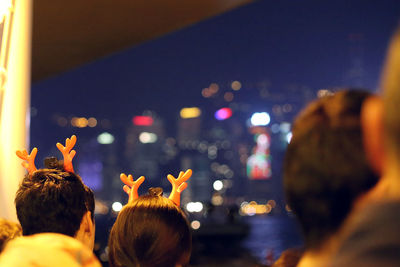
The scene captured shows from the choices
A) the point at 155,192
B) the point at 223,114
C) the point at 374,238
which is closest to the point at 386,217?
the point at 374,238

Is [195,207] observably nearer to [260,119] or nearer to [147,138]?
[260,119]

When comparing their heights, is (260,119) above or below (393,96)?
above

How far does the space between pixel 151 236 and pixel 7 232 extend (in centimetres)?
55

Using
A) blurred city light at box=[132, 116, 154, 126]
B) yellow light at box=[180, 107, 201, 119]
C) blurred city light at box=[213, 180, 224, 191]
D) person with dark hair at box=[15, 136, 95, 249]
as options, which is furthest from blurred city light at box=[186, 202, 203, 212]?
person with dark hair at box=[15, 136, 95, 249]

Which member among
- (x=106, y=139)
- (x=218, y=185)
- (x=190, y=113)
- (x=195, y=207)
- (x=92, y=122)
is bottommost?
(x=195, y=207)

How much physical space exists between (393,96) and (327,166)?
203 mm

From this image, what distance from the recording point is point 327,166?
817 mm

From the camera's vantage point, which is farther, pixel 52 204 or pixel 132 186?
pixel 132 186

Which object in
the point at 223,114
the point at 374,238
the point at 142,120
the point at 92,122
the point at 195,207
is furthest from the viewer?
the point at 92,122

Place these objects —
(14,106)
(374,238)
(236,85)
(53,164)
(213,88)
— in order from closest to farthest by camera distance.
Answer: (374,238) < (53,164) < (14,106) < (236,85) < (213,88)

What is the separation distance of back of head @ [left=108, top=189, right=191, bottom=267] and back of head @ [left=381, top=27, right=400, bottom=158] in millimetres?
1070

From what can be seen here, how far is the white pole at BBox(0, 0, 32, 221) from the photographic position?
3037 mm

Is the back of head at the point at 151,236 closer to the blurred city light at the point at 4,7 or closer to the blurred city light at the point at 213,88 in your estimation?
the blurred city light at the point at 4,7

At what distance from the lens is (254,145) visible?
8581 centimetres
